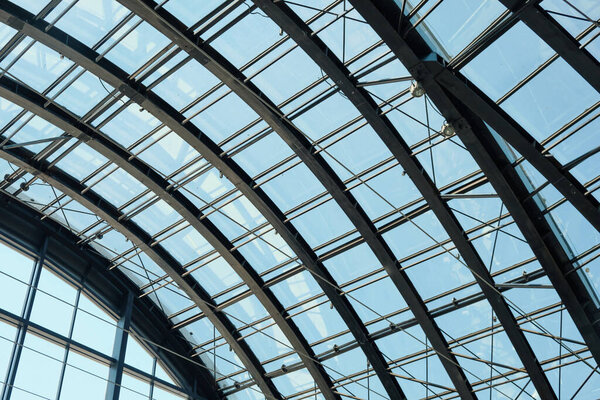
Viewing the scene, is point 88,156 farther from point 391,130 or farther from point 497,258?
point 497,258

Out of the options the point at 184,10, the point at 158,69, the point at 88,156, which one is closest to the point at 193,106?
the point at 158,69

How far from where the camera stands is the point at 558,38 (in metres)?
16.1

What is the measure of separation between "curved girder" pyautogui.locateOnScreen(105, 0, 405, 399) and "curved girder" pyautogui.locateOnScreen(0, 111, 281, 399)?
322cm

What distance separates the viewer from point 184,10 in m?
19.5

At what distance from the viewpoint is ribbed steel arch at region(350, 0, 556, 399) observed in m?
17.3

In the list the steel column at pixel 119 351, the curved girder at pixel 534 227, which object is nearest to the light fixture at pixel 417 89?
the curved girder at pixel 534 227

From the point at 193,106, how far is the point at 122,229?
710cm

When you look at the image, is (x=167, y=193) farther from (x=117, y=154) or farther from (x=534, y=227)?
(x=534, y=227)

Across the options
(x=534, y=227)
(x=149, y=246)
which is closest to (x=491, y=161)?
(x=534, y=227)

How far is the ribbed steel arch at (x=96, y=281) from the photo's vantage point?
2622cm

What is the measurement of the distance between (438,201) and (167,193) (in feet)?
33.7

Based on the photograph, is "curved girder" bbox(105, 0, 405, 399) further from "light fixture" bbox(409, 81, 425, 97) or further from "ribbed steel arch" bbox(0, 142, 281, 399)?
"ribbed steel arch" bbox(0, 142, 281, 399)

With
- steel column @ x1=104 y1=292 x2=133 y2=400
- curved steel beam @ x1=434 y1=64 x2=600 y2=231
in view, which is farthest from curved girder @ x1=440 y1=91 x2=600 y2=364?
steel column @ x1=104 y1=292 x2=133 y2=400

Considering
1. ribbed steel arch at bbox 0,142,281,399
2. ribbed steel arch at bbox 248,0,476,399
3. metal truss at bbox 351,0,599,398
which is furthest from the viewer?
ribbed steel arch at bbox 0,142,281,399
